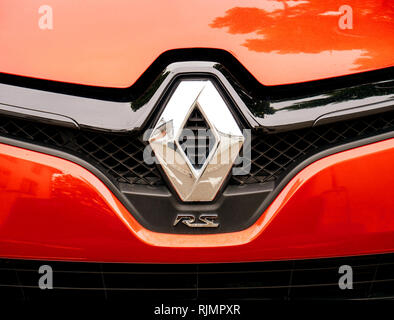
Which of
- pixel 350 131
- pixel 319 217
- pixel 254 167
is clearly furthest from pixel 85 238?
pixel 350 131

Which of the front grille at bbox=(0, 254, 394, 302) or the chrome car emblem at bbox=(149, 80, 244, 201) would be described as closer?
the chrome car emblem at bbox=(149, 80, 244, 201)

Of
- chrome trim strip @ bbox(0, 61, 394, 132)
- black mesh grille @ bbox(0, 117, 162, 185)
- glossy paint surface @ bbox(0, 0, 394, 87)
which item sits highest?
glossy paint surface @ bbox(0, 0, 394, 87)

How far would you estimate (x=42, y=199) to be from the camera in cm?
176

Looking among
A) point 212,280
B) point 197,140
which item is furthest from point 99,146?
point 212,280

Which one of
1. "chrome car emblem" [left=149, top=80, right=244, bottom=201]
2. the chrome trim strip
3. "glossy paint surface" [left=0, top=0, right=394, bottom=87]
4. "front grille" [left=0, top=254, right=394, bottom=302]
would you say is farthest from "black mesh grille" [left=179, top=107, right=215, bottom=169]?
"front grille" [left=0, top=254, right=394, bottom=302]

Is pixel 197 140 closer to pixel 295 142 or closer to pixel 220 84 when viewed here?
pixel 220 84

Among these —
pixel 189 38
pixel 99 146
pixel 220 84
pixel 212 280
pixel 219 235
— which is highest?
pixel 189 38

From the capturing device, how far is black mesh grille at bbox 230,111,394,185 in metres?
1.82

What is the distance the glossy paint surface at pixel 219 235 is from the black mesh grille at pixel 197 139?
0.23 meters

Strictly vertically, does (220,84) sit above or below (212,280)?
above

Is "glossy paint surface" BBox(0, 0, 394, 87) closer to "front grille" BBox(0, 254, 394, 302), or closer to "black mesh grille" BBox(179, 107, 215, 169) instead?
"black mesh grille" BBox(179, 107, 215, 169)

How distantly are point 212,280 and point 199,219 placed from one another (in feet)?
0.71

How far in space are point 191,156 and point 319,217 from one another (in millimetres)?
411

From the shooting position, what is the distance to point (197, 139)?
5.77 ft
